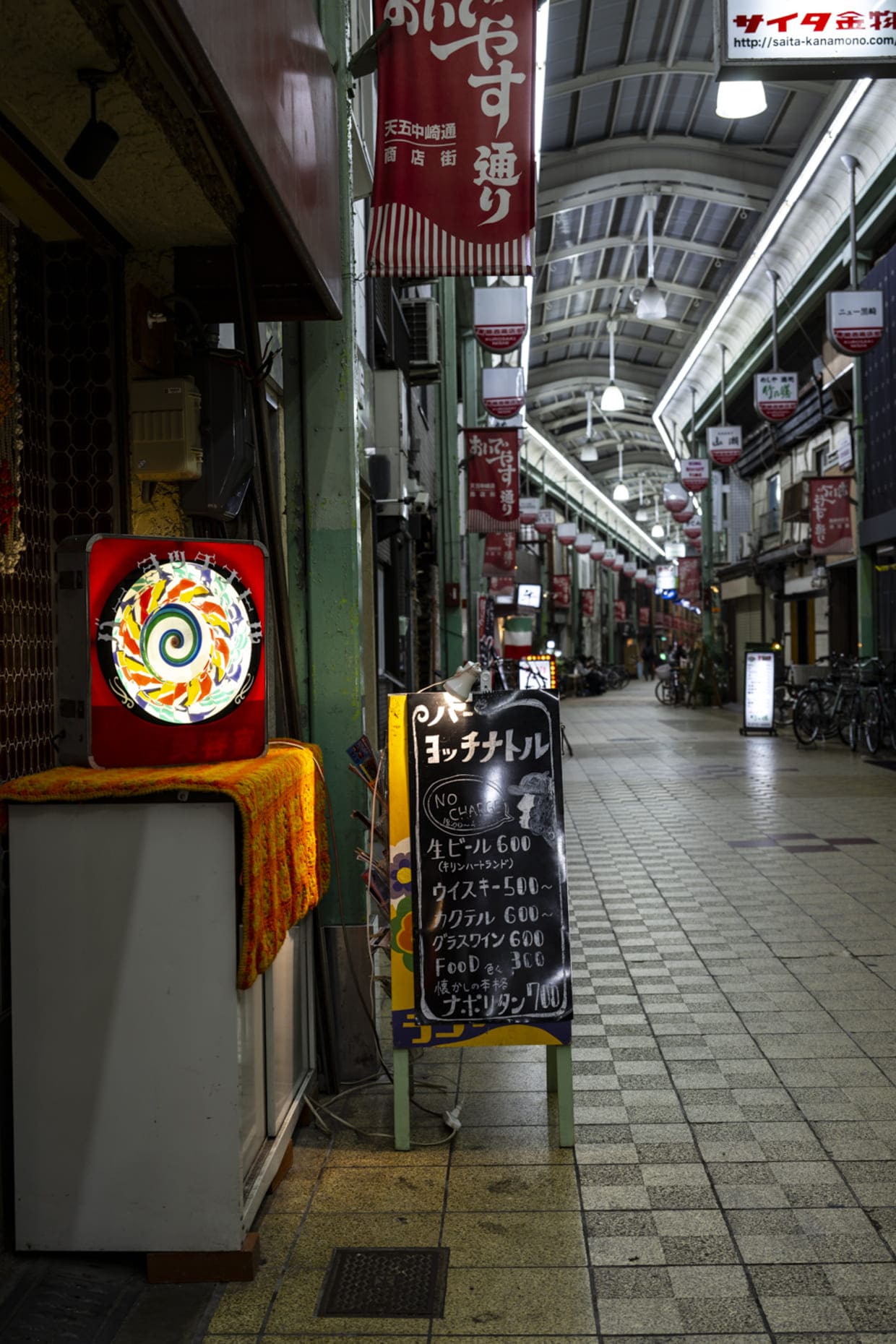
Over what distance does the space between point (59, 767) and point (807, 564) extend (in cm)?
2397

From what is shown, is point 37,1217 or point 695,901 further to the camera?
point 695,901

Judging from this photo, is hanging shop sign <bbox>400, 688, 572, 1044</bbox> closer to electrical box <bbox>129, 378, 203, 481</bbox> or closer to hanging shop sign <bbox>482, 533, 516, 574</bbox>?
electrical box <bbox>129, 378, 203, 481</bbox>

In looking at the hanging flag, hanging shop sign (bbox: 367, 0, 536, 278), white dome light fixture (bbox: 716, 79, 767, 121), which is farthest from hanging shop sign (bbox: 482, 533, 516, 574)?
hanging shop sign (bbox: 367, 0, 536, 278)

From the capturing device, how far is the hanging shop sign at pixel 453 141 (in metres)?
5.41

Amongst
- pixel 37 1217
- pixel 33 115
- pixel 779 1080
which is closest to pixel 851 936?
pixel 779 1080

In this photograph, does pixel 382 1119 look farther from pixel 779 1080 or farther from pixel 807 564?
pixel 807 564

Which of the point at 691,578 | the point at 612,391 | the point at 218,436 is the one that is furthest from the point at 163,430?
the point at 691,578

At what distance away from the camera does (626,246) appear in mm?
24500

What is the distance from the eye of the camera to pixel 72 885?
3283 mm

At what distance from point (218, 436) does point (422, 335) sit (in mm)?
10210

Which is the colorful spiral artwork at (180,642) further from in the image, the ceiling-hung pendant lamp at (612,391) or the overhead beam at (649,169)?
the ceiling-hung pendant lamp at (612,391)

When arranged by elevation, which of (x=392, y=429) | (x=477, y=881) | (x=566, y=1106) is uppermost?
(x=392, y=429)

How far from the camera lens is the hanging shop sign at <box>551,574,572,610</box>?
46.2 m

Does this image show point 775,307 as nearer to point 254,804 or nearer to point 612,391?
point 612,391
